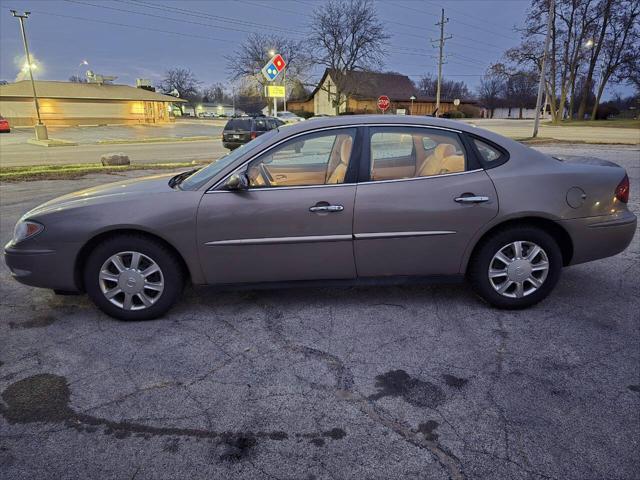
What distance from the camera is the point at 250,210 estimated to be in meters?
3.50

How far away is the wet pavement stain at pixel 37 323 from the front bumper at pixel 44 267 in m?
0.32

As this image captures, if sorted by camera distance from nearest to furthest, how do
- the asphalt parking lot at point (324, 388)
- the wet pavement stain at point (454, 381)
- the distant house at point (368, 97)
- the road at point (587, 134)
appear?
the asphalt parking lot at point (324, 388), the wet pavement stain at point (454, 381), the road at point (587, 134), the distant house at point (368, 97)

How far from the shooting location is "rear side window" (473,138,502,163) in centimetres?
374

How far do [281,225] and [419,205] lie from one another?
1094 millimetres

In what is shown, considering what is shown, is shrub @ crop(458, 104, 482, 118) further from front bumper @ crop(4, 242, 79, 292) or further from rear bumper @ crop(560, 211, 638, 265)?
front bumper @ crop(4, 242, 79, 292)

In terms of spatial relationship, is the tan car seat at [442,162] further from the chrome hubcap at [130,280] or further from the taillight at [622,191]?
the chrome hubcap at [130,280]

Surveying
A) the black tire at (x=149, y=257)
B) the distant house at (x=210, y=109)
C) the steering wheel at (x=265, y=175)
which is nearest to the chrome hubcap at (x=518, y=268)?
the steering wheel at (x=265, y=175)

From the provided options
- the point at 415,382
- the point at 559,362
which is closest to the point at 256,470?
the point at 415,382

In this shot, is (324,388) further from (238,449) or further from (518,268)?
(518,268)

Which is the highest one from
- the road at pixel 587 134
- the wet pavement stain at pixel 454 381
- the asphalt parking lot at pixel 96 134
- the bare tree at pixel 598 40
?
the bare tree at pixel 598 40

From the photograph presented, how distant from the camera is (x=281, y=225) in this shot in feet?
11.6

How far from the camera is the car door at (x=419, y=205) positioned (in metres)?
3.57

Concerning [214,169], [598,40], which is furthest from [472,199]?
[598,40]

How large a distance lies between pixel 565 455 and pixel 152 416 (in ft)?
7.09
